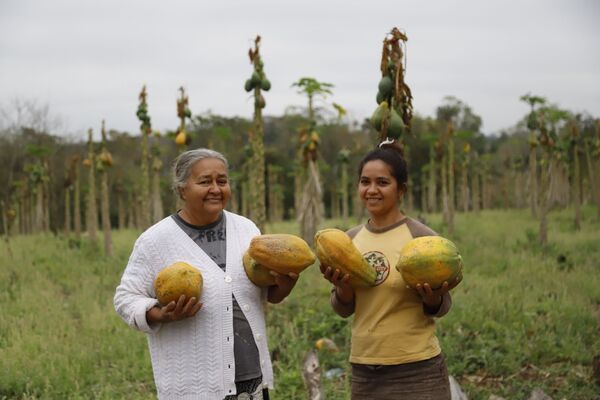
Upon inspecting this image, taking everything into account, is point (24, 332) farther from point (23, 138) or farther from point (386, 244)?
point (23, 138)

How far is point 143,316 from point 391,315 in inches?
42.6

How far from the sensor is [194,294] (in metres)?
2.30

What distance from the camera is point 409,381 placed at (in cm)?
255

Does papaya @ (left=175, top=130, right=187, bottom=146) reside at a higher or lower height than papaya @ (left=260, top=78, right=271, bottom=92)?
lower

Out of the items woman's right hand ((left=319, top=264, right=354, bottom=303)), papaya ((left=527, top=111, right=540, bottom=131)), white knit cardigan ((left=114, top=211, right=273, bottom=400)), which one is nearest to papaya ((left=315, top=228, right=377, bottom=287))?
woman's right hand ((left=319, top=264, right=354, bottom=303))

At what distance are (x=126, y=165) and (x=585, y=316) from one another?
2613 cm

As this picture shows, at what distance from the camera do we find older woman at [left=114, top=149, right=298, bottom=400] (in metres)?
2.39

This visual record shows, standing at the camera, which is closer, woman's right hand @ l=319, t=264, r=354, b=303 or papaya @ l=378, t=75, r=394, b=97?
woman's right hand @ l=319, t=264, r=354, b=303

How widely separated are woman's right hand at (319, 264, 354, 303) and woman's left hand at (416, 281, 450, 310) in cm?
32

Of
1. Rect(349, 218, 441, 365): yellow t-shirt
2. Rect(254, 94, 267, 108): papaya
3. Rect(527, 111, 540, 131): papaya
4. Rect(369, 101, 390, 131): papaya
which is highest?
Rect(527, 111, 540, 131): papaya

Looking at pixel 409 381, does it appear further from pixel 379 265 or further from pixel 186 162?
pixel 186 162

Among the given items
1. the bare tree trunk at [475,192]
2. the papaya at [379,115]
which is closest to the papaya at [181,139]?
the papaya at [379,115]

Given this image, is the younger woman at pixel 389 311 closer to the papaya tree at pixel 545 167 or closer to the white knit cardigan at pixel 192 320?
the white knit cardigan at pixel 192 320

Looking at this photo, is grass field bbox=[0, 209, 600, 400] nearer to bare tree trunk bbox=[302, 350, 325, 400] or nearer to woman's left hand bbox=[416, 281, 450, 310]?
bare tree trunk bbox=[302, 350, 325, 400]
